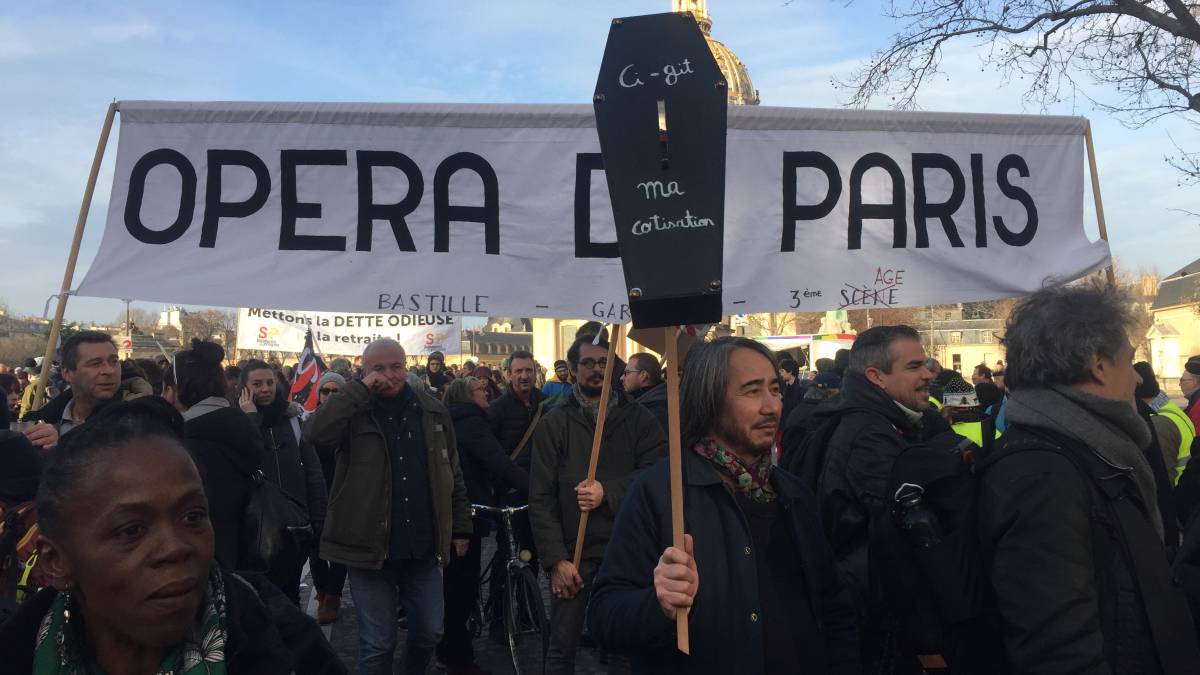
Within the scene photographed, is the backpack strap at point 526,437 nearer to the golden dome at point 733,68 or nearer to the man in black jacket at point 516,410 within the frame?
the man in black jacket at point 516,410

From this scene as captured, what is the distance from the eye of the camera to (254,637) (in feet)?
6.53

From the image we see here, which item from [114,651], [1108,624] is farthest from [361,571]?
[1108,624]

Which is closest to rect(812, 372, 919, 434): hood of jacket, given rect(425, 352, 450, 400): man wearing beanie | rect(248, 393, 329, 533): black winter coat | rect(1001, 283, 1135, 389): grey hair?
rect(1001, 283, 1135, 389): grey hair

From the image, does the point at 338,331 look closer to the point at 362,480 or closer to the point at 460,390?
the point at 460,390

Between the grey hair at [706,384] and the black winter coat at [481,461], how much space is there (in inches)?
152

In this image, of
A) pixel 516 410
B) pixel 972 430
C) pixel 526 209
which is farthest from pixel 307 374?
pixel 972 430

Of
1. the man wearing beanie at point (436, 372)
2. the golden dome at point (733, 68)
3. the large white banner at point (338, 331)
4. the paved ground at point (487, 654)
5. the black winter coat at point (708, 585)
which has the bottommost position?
the paved ground at point (487, 654)

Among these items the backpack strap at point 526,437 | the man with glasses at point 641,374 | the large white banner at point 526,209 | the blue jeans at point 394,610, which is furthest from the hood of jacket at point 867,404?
the backpack strap at point 526,437

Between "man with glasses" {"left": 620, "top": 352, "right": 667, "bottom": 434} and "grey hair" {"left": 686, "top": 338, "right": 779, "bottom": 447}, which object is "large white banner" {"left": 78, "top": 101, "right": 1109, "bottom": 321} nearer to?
"grey hair" {"left": 686, "top": 338, "right": 779, "bottom": 447}

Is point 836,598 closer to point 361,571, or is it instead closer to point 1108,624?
point 1108,624

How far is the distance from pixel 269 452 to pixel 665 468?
467cm

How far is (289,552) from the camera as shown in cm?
507

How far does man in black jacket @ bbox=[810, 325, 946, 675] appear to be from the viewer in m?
3.37

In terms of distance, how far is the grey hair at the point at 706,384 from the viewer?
292 centimetres
